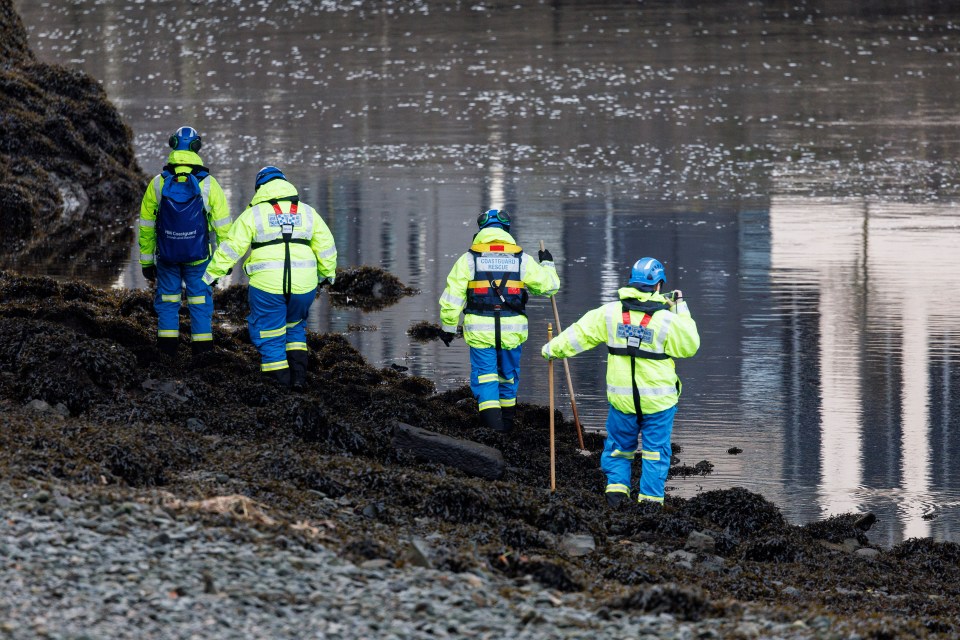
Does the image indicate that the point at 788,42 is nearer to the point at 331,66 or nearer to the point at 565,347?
the point at 331,66

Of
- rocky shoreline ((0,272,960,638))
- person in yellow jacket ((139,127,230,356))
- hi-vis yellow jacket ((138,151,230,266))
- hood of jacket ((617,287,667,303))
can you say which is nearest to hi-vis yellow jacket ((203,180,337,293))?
person in yellow jacket ((139,127,230,356))

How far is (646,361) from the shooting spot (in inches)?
406

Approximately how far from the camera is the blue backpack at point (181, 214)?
12.7m

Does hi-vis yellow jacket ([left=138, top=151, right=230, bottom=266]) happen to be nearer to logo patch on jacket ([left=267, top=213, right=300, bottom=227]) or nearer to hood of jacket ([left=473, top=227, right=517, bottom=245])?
logo patch on jacket ([left=267, top=213, right=300, bottom=227])

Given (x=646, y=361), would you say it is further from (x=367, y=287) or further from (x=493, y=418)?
(x=367, y=287)

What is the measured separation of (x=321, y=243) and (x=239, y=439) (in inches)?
87.4

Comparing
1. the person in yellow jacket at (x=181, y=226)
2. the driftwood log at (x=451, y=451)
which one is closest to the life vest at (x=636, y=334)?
the driftwood log at (x=451, y=451)

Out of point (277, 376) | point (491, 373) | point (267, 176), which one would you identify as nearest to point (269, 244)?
point (267, 176)

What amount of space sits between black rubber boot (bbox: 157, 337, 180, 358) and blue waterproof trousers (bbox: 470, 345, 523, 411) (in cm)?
292

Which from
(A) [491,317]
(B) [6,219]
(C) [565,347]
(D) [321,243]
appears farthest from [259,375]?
(B) [6,219]

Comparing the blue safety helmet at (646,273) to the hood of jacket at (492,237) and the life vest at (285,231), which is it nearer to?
the hood of jacket at (492,237)

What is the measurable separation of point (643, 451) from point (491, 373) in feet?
6.80

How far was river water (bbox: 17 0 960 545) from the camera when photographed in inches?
502

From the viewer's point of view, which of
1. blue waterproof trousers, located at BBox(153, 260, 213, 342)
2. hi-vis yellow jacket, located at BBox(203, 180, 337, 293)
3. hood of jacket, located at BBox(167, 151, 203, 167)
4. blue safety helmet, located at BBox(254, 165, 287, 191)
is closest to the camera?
hi-vis yellow jacket, located at BBox(203, 180, 337, 293)
